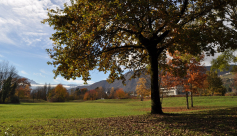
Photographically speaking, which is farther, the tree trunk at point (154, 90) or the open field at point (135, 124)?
the tree trunk at point (154, 90)

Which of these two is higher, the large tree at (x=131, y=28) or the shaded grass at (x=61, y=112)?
the large tree at (x=131, y=28)

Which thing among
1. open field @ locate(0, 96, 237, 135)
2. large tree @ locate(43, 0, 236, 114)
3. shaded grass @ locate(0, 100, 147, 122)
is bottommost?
A: shaded grass @ locate(0, 100, 147, 122)

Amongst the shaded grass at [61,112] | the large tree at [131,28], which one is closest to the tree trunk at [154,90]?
the large tree at [131,28]

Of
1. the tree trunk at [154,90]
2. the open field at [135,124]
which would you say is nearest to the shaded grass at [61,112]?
the open field at [135,124]

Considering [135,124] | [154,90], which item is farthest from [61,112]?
[135,124]

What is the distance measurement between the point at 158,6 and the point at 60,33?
8034 millimetres

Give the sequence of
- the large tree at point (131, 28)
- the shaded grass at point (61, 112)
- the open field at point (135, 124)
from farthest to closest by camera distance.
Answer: the shaded grass at point (61, 112)
the large tree at point (131, 28)
the open field at point (135, 124)

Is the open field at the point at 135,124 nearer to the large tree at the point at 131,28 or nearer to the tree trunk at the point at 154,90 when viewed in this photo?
the tree trunk at the point at 154,90

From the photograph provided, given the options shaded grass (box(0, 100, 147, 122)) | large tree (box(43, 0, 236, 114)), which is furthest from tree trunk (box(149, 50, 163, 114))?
shaded grass (box(0, 100, 147, 122))

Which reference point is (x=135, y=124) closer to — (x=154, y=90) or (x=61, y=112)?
(x=154, y=90)

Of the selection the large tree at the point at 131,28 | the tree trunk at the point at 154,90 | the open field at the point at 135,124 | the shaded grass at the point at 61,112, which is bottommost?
the shaded grass at the point at 61,112

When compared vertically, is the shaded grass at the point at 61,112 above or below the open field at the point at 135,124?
below

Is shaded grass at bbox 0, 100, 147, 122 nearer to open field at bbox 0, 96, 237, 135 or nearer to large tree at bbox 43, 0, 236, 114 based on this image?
open field at bbox 0, 96, 237, 135

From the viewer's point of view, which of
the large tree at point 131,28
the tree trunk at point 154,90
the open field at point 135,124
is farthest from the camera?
the tree trunk at point 154,90
